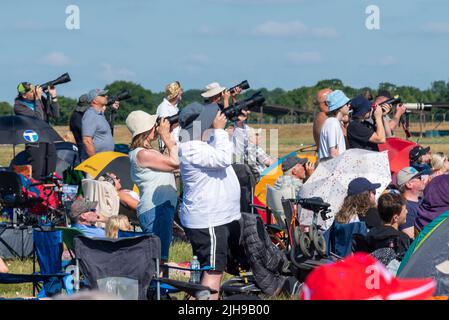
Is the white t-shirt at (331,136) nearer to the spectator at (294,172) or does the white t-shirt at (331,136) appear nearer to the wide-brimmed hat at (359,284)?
the spectator at (294,172)

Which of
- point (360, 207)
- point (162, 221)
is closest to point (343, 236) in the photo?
point (360, 207)

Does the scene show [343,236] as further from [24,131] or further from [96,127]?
[24,131]

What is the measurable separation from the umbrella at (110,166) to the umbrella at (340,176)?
2.66 m

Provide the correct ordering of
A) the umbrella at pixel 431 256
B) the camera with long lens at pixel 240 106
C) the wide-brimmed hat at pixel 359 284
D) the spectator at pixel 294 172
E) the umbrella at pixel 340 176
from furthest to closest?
the spectator at pixel 294 172, the umbrella at pixel 340 176, the camera with long lens at pixel 240 106, the umbrella at pixel 431 256, the wide-brimmed hat at pixel 359 284

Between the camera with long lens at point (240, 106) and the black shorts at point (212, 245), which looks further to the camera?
the camera with long lens at point (240, 106)

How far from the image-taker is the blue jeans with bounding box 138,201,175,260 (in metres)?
7.88

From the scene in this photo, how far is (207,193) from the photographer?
6.91m

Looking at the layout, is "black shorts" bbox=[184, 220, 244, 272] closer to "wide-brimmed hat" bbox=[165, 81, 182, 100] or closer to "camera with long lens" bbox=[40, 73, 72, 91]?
"wide-brimmed hat" bbox=[165, 81, 182, 100]

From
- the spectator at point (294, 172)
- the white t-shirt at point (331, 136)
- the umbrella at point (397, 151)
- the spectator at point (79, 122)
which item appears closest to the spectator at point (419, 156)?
the umbrella at point (397, 151)

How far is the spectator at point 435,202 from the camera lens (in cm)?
774
